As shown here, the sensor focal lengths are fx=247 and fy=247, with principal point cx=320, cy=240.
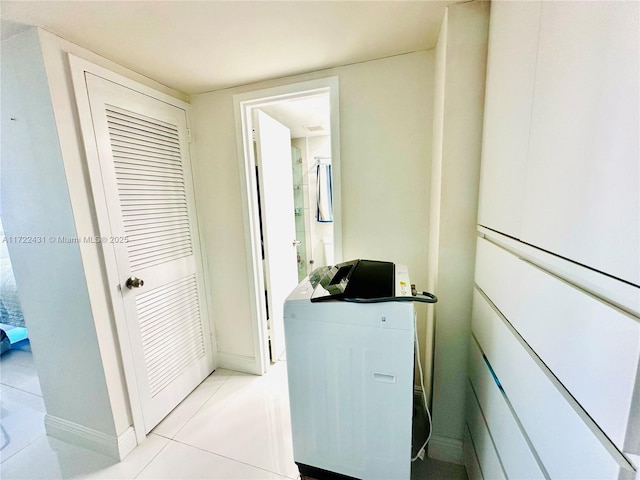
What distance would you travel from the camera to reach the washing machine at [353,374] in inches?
36.1

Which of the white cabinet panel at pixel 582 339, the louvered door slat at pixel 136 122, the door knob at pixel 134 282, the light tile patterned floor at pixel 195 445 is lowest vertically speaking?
the light tile patterned floor at pixel 195 445

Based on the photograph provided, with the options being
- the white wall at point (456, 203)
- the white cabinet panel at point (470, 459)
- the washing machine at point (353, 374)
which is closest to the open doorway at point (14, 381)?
the washing machine at point (353, 374)

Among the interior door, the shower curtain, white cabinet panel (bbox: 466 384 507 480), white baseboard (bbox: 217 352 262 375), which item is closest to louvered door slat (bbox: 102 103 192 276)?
the interior door

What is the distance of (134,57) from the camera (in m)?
1.31

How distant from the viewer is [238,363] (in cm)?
206

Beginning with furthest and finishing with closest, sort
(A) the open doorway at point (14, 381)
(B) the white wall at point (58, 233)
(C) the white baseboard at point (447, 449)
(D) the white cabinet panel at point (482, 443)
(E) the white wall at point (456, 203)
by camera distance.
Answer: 1. (A) the open doorway at point (14, 381)
2. (C) the white baseboard at point (447, 449)
3. (B) the white wall at point (58, 233)
4. (E) the white wall at point (456, 203)
5. (D) the white cabinet panel at point (482, 443)

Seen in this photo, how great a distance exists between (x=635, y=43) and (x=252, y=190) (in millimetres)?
1738

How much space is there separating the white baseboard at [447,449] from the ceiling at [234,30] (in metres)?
2.01

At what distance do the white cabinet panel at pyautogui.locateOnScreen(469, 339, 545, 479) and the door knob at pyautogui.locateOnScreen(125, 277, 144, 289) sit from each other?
178cm

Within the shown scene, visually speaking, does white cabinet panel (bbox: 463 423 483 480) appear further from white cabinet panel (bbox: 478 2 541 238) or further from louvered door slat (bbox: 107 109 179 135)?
louvered door slat (bbox: 107 109 179 135)

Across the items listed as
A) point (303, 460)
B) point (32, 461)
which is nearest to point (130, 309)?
point (32, 461)

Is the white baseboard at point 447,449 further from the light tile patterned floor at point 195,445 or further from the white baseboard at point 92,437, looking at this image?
the white baseboard at point 92,437

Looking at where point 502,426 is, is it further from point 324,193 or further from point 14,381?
point 14,381

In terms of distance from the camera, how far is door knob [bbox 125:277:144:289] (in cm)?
139
